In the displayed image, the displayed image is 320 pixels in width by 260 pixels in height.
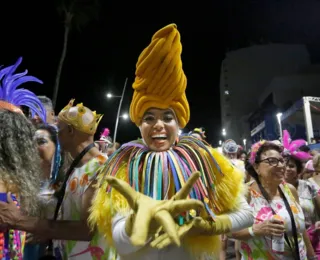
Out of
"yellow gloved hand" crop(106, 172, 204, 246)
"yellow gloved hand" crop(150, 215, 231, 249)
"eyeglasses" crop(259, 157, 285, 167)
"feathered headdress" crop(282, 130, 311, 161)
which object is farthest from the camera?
"feathered headdress" crop(282, 130, 311, 161)

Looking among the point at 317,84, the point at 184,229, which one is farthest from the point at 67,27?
the point at 317,84

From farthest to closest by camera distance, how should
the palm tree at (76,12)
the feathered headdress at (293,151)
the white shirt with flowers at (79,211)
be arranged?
the palm tree at (76,12) < the feathered headdress at (293,151) < the white shirt with flowers at (79,211)

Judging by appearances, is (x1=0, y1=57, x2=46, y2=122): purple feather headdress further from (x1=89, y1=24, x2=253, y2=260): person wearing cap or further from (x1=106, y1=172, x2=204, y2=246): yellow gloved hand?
(x1=106, y1=172, x2=204, y2=246): yellow gloved hand

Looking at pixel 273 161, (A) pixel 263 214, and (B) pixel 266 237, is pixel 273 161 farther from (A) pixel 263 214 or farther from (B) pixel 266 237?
(B) pixel 266 237

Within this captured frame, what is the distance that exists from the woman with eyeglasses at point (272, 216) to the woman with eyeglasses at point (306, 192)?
442mm

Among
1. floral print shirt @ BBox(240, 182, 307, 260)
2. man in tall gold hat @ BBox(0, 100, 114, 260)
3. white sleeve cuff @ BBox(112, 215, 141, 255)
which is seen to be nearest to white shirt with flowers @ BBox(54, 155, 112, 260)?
man in tall gold hat @ BBox(0, 100, 114, 260)

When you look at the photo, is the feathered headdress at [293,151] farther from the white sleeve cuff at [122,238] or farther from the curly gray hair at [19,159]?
the curly gray hair at [19,159]

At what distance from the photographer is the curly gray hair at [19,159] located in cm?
189

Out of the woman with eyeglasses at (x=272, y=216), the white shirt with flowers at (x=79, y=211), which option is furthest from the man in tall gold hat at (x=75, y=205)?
the woman with eyeglasses at (x=272, y=216)

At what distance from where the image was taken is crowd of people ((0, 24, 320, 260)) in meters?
1.67

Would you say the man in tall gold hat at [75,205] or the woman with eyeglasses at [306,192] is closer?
the man in tall gold hat at [75,205]

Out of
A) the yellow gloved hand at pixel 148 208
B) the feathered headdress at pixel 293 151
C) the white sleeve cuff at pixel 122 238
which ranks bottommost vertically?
the white sleeve cuff at pixel 122 238

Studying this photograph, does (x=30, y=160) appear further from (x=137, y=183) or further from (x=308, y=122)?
(x=308, y=122)

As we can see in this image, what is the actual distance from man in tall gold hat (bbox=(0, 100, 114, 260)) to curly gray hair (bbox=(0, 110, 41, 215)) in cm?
10
